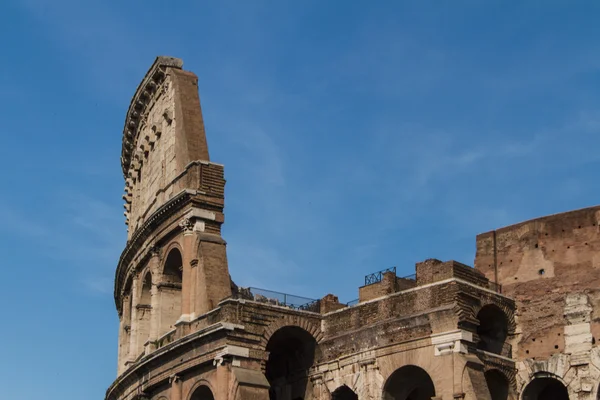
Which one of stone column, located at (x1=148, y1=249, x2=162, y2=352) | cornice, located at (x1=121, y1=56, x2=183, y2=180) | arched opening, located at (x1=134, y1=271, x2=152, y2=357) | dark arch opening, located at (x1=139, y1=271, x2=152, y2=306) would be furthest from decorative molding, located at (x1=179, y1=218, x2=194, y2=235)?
cornice, located at (x1=121, y1=56, x2=183, y2=180)

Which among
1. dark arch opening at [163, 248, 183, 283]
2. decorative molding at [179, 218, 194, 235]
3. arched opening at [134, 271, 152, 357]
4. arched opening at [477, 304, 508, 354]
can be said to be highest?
decorative molding at [179, 218, 194, 235]

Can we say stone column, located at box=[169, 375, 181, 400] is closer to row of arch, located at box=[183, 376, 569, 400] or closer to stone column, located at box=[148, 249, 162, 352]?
stone column, located at box=[148, 249, 162, 352]

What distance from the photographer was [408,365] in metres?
30.5

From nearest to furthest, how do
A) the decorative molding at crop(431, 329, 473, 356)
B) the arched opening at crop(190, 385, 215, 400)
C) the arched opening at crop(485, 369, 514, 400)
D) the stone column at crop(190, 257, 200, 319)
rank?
the decorative molding at crop(431, 329, 473, 356) < the arched opening at crop(485, 369, 514, 400) < the arched opening at crop(190, 385, 215, 400) < the stone column at crop(190, 257, 200, 319)

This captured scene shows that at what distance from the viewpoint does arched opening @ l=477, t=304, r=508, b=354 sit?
104 feet

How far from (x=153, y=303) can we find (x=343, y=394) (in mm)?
8382

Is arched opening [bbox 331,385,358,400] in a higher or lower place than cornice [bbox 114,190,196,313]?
lower

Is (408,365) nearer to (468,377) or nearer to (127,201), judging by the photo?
(468,377)

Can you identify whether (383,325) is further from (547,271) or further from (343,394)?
(547,271)

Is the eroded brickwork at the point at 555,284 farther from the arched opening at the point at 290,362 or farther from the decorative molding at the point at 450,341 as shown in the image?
the arched opening at the point at 290,362

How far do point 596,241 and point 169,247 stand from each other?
1461 cm

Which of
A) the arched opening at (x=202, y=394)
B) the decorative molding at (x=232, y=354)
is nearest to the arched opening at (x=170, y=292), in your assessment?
the arched opening at (x=202, y=394)

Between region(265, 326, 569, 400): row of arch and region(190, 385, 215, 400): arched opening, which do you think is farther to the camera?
region(190, 385, 215, 400): arched opening

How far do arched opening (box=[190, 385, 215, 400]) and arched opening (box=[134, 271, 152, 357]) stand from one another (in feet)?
20.8
